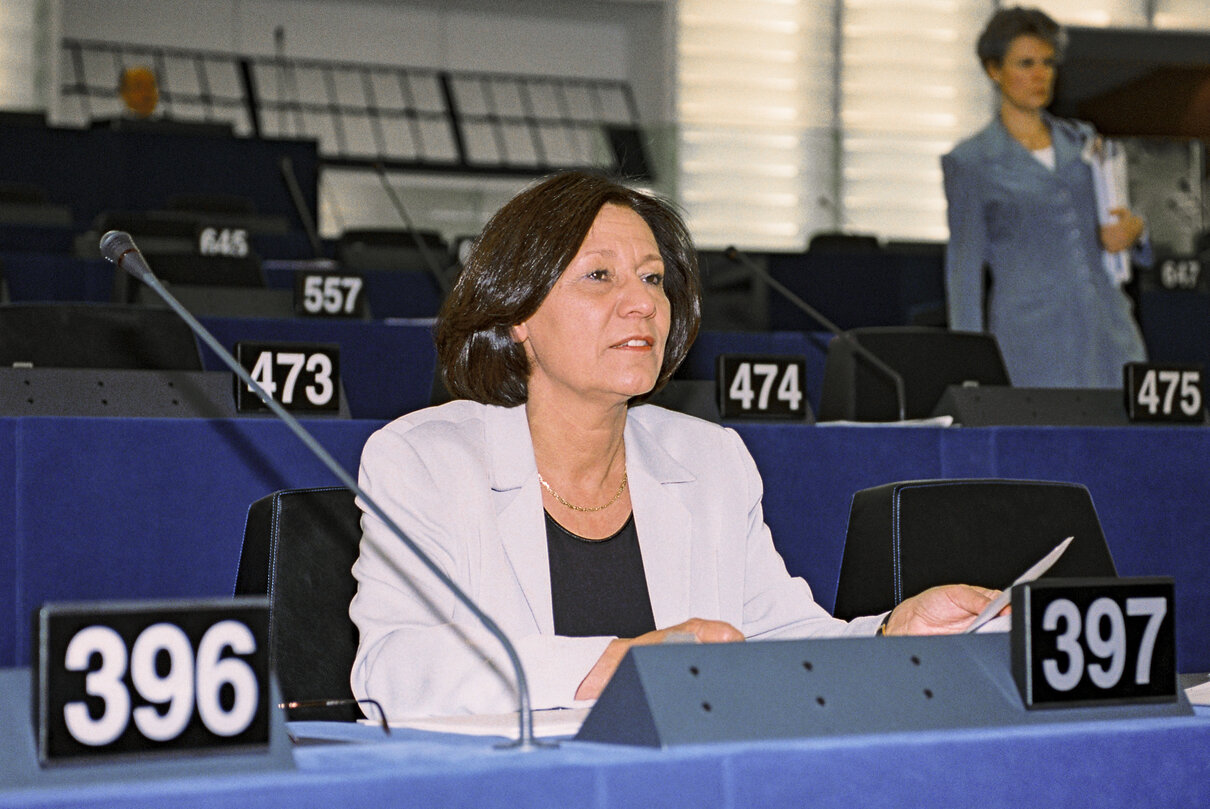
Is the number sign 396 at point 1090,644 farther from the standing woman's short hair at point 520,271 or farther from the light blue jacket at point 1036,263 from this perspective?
the light blue jacket at point 1036,263

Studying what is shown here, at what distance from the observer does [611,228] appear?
1.53 metres

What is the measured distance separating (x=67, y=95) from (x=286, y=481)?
298 inches

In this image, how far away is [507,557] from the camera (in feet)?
4.74

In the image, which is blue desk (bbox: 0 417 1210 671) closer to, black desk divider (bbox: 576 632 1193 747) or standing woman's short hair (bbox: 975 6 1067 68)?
standing woman's short hair (bbox: 975 6 1067 68)

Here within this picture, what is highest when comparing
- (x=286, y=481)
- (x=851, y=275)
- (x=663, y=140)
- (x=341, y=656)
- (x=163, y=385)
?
(x=663, y=140)

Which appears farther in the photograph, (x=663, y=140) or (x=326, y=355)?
(x=663, y=140)

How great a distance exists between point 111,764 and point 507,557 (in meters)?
0.77

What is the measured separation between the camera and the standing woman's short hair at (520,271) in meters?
1.50

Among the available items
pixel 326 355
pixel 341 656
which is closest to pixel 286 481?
pixel 326 355

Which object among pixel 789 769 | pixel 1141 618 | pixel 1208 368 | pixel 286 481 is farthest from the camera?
pixel 1208 368

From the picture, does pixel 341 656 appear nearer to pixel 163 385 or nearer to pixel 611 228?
pixel 611 228

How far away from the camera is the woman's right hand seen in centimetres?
111

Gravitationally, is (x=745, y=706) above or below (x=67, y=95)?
below

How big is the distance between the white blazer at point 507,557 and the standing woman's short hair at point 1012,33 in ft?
6.07
